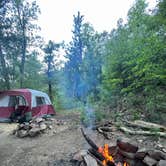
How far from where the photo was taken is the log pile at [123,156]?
8.60ft

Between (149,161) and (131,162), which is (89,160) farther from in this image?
(149,161)

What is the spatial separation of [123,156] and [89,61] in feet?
40.7

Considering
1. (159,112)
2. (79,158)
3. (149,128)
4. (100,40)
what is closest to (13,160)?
(79,158)

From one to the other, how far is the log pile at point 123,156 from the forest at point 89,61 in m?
2.53

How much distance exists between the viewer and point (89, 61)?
49.4 ft

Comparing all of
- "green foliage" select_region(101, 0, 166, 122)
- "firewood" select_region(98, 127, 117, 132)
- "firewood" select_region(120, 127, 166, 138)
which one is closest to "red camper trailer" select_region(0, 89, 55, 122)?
"green foliage" select_region(101, 0, 166, 122)

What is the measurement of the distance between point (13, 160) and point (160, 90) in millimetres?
5101

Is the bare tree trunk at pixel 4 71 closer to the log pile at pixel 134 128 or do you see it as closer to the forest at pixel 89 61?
the forest at pixel 89 61

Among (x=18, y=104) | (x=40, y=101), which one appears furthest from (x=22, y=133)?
(x=40, y=101)

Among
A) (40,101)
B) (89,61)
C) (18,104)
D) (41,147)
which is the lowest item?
(41,147)

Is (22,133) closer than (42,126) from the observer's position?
Yes

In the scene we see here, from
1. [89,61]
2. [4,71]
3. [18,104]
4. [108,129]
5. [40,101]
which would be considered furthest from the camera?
[89,61]

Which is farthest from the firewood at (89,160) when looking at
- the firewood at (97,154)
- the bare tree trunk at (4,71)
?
the bare tree trunk at (4,71)

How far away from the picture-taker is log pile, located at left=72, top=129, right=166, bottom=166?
2620mm
